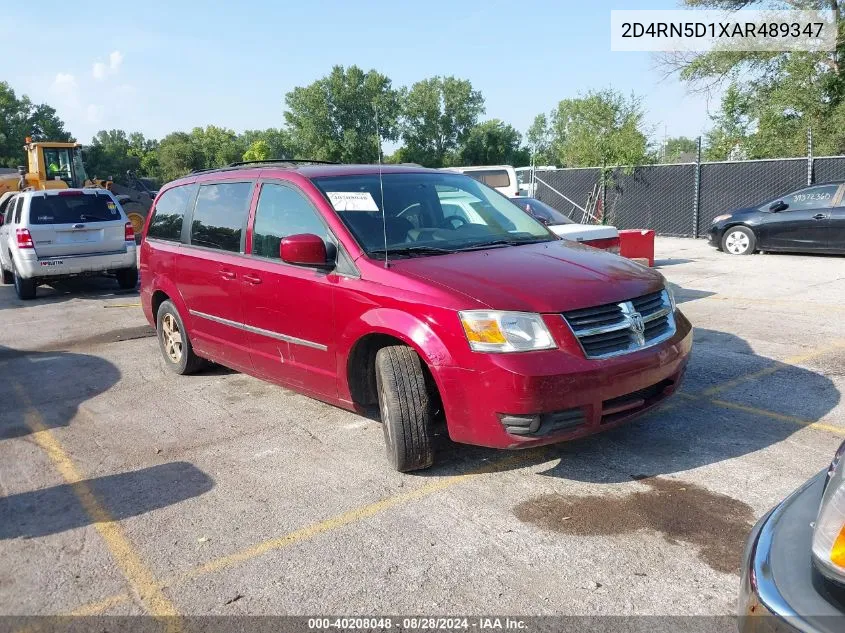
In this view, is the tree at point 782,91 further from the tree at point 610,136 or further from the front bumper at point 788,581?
the front bumper at point 788,581

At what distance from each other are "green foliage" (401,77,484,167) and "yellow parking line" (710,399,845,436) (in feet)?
236

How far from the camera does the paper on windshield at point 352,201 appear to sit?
4.57 meters

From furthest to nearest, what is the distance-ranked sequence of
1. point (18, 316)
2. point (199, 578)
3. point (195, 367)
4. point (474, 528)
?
1. point (18, 316)
2. point (195, 367)
3. point (474, 528)
4. point (199, 578)

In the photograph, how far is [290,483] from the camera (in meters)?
4.07

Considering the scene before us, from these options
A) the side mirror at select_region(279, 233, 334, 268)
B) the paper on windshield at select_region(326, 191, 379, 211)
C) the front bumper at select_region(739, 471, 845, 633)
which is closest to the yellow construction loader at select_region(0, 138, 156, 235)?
the paper on windshield at select_region(326, 191, 379, 211)

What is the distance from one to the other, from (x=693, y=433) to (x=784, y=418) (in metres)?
0.72

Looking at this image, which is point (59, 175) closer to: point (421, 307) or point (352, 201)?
point (352, 201)

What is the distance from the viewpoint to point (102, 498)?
13.0 ft

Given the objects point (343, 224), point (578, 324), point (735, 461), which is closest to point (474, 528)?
point (578, 324)

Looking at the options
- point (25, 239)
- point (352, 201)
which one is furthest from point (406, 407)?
point (25, 239)

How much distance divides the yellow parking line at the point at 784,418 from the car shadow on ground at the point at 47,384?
4917 mm

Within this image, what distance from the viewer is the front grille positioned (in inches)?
144

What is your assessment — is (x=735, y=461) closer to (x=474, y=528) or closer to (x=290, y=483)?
(x=474, y=528)

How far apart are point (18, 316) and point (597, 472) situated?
9.28 metres
